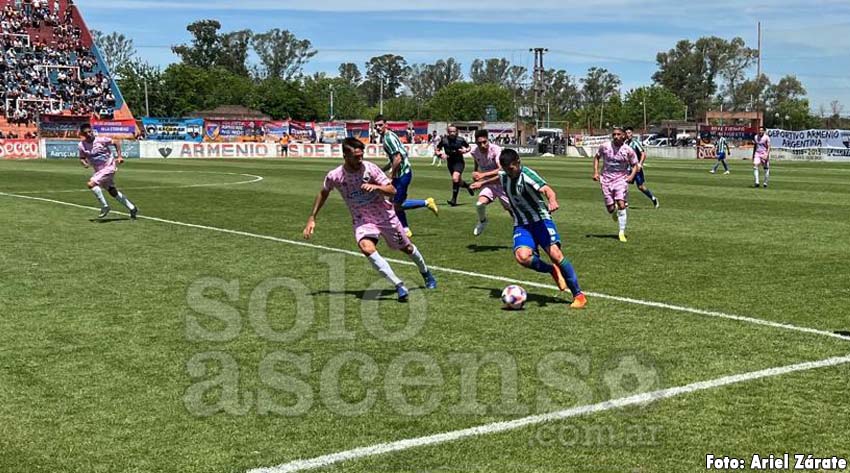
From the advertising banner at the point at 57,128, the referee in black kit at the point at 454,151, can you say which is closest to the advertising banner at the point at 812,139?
the referee in black kit at the point at 454,151

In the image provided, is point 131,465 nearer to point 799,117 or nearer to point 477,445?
point 477,445

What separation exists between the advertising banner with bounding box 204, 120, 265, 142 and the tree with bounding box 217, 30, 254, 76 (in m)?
103

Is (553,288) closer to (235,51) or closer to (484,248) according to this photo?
(484,248)

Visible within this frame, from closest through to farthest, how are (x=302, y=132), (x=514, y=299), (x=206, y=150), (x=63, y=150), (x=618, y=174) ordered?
1. (x=514, y=299)
2. (x=618, y=174)
3. (x=63, y=150)
4. (x=206, y=150)
5. (x=302, y=132)

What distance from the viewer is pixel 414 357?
7750 mm

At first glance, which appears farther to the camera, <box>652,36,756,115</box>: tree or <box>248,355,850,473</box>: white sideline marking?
<box>652,36,756,115</box>: tree

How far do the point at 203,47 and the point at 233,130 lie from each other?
107 metres

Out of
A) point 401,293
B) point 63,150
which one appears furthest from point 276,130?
point 401,293

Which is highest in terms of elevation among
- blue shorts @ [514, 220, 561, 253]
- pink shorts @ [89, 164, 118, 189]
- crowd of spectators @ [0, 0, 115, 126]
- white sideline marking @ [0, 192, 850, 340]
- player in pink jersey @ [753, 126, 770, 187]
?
crowd of spectators @ [0, 0, 115, 126]

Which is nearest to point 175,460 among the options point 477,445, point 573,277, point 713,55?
point 477,445

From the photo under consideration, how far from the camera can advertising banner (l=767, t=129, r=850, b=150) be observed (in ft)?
203

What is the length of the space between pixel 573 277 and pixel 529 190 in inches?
42.1

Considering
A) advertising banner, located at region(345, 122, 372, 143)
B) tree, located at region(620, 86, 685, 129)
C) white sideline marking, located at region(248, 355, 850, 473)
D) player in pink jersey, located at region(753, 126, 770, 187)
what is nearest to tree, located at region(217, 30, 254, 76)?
tree, located at region(620, 86, 685, 129)

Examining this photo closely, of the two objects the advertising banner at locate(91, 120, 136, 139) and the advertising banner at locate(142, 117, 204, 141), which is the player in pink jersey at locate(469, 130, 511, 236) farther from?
the advertising banner at locate(91, 120, 136, 139)
